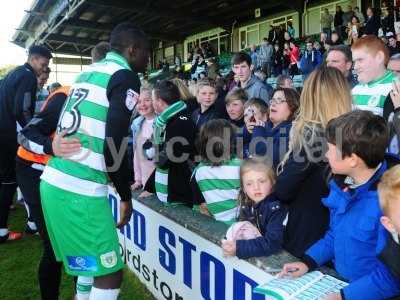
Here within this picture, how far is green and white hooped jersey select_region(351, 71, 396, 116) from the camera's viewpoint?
10.1 ft

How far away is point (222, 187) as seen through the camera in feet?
8.87

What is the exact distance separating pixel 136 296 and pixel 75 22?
23.8 m

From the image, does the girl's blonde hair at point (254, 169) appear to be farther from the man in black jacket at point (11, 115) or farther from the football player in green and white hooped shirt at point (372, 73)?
the man in black jacket at point (11, 115)

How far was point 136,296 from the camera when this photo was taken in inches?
131

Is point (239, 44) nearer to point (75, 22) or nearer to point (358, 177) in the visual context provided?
point (75, 22)

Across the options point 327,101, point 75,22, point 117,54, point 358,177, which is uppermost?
point 75,22

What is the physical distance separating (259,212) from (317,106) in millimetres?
612

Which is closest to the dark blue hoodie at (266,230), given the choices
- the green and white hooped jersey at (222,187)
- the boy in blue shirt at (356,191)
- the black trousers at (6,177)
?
the boy in blue shirt at (356,191)

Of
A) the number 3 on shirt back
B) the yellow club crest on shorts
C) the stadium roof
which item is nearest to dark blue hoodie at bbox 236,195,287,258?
the yellow club crest on shorts

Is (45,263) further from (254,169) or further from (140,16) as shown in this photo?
(140,16)

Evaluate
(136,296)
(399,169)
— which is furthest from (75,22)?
(399,169)

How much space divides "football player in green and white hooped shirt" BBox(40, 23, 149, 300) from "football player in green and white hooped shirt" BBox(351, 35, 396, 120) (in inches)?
70.5

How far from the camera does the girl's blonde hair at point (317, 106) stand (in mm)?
1964

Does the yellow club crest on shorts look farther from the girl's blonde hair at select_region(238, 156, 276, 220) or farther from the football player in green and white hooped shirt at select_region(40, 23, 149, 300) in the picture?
the girl's blonde hair at select_region(238, 156, 276, 220)
